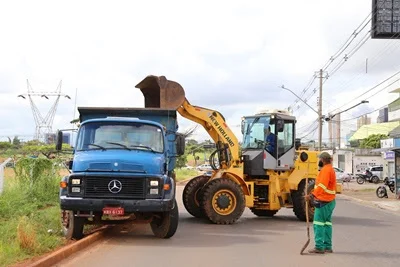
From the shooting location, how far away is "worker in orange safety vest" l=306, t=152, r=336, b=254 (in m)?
10.1

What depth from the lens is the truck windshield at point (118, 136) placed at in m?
11.7

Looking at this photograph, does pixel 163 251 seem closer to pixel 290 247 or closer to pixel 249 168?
pixel 290 247

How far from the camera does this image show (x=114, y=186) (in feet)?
34.9

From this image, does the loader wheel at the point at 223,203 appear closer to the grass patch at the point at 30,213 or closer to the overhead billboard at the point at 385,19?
the grass patch at the point at 30,213

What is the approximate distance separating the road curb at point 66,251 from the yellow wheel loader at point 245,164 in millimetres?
4131

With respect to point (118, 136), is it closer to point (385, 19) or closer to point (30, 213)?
point (30, 213)

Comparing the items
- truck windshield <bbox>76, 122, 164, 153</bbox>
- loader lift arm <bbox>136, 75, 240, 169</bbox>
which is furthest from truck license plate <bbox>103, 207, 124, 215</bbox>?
loader lift arm <bbox>136, 75, 240, 169</bbox>

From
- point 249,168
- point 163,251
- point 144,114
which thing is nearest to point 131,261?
point 163,251

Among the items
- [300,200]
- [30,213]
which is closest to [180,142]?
[30,213]

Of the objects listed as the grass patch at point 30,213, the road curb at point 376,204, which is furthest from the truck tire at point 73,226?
the road curb at point 376,204

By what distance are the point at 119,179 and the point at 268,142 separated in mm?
6857

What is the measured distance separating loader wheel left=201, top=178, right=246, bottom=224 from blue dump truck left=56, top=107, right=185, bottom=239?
2891 mm

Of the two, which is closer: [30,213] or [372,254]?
[372,254]

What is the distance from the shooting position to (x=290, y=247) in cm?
1112
